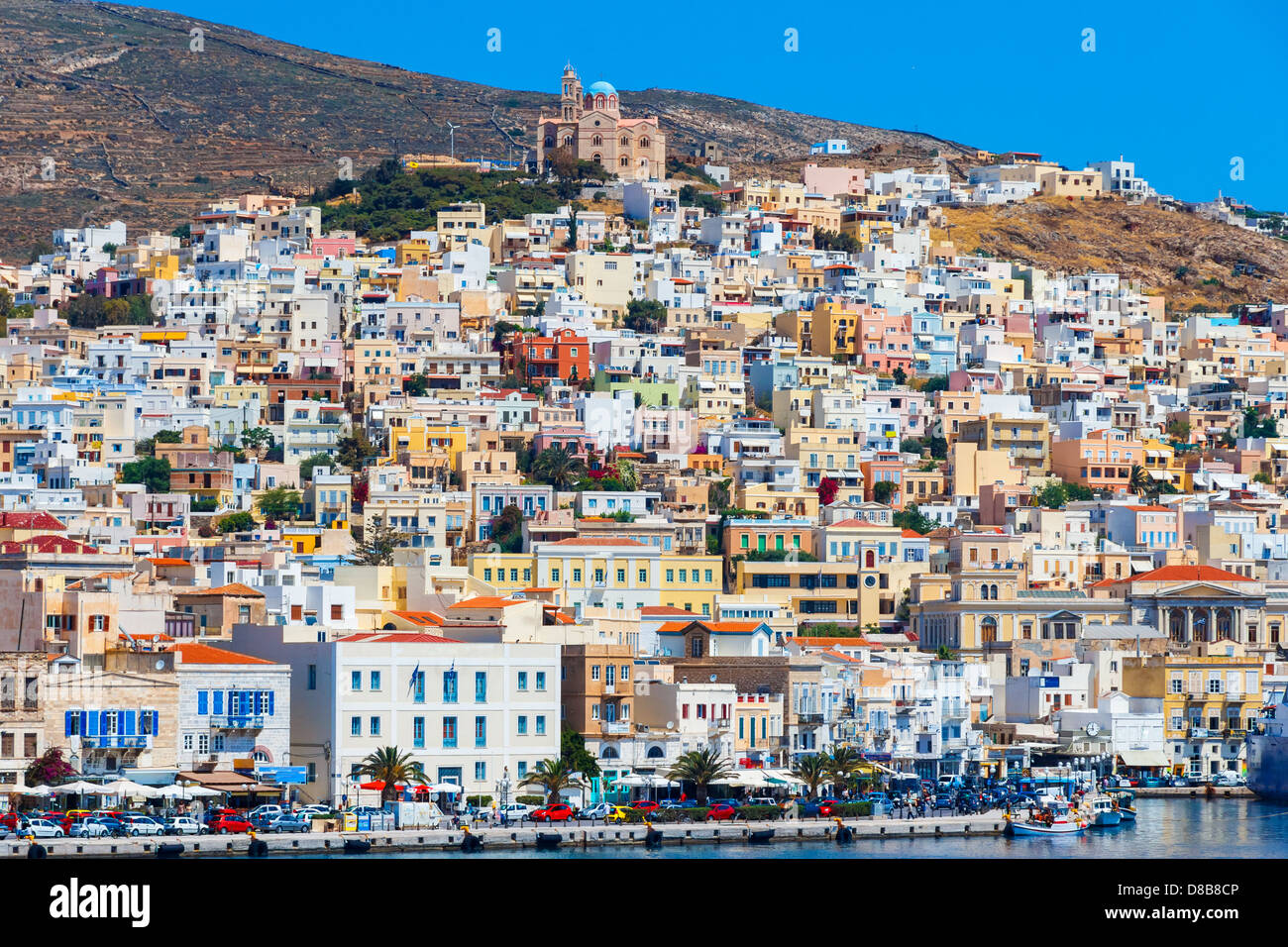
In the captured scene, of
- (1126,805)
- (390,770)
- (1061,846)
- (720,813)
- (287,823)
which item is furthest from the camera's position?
(1126,805)

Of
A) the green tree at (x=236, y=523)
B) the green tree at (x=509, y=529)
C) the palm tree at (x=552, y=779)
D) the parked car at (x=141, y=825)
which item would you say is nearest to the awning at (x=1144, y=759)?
the green tree at (x=509, y=529)

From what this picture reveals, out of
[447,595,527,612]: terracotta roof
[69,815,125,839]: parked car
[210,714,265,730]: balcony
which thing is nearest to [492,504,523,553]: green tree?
[447,595,527,612]: terracotta roof

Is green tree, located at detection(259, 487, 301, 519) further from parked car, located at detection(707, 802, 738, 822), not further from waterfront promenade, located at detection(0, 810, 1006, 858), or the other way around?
waterfront promenade, located at detection(0, 810, 1006, 858)

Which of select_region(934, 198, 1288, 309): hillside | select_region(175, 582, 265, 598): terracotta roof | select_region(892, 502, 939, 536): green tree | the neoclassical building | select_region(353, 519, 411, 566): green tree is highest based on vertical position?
the neoclassical building

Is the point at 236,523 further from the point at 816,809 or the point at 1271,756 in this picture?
the point at 1271,756

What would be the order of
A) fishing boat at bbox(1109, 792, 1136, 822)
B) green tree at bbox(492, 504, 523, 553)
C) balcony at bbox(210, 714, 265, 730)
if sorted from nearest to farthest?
1. balcony at bbox(210, 714, 265, 730)
2. fishing boat at bbox(1109, 792, 1136, 822)
3. green tree at bbox(492, 504, 523, 553)

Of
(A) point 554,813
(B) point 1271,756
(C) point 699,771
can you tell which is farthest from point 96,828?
(B) point 1271,756
